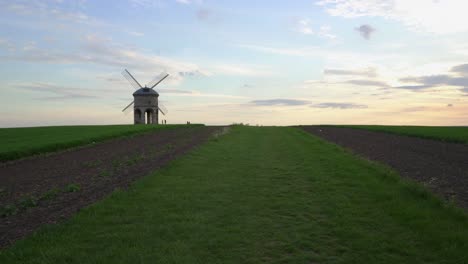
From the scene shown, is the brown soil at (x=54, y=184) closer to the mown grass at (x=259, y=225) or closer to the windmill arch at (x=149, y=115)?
the mown grass at (x=259, y=225)

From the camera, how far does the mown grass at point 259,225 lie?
8.48 meters

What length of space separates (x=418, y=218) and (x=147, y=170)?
41.2ft

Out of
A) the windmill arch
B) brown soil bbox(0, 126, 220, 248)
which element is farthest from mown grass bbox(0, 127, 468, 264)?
the windmill arch

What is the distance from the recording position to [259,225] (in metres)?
10.5

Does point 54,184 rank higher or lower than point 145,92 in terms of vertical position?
lower

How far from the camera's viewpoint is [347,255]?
8.48 metres

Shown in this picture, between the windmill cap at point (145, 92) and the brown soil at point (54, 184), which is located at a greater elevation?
the windmill cap at point (145, 92)

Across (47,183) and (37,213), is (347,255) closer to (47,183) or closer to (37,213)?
(37,213)

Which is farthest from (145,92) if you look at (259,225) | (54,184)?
(259,225)

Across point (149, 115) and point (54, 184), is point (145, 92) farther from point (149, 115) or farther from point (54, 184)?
point (54, 184)

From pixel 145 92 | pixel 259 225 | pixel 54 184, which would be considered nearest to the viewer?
pixel 259 225

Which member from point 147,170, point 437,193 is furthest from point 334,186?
point 147,170

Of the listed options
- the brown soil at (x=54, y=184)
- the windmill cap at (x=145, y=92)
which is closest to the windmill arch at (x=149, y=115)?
the windmill cap at (x=145, y=92)

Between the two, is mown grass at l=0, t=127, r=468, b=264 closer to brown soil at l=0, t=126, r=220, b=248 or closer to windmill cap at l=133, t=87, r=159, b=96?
brown soil at l=0, t=126, r=220, b=248
